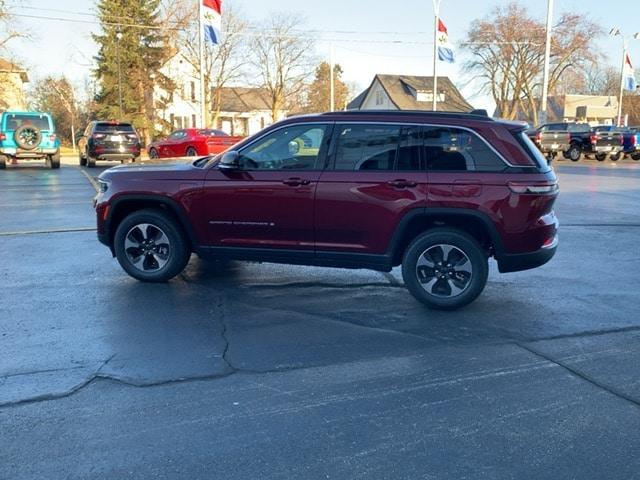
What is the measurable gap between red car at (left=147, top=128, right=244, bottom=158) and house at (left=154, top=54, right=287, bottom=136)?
72.1ft

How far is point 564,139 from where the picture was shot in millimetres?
30969

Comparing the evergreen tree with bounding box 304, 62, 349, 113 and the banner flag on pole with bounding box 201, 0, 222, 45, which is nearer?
the banner flag on pole with bounding box 201, 0, 222, 45

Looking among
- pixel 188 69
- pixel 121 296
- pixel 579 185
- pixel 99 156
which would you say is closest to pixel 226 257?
pixel 121 296

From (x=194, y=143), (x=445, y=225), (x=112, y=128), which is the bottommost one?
(x=445, y=225)

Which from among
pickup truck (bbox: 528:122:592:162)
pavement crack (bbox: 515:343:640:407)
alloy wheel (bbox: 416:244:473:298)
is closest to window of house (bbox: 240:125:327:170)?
alloy wheel (bbox: 416:244:473:298)

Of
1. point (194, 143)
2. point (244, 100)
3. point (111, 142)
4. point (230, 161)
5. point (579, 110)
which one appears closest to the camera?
point (230, 161)

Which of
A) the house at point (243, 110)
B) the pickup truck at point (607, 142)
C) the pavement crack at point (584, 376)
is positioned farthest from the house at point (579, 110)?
the pavement crack at point (584, 376)

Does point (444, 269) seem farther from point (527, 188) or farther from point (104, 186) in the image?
point (104, 186)

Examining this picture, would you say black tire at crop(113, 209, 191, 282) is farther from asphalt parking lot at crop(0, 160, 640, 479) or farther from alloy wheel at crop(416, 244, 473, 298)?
alloy wheel at crop(416, 244, 473, 298)

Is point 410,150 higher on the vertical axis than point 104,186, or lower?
higher

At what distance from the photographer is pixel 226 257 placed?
6.11 metres

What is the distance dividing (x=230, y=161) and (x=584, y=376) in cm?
358

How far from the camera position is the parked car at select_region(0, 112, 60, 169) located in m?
21.0

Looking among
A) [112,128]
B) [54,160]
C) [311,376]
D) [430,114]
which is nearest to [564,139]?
[112,128]
